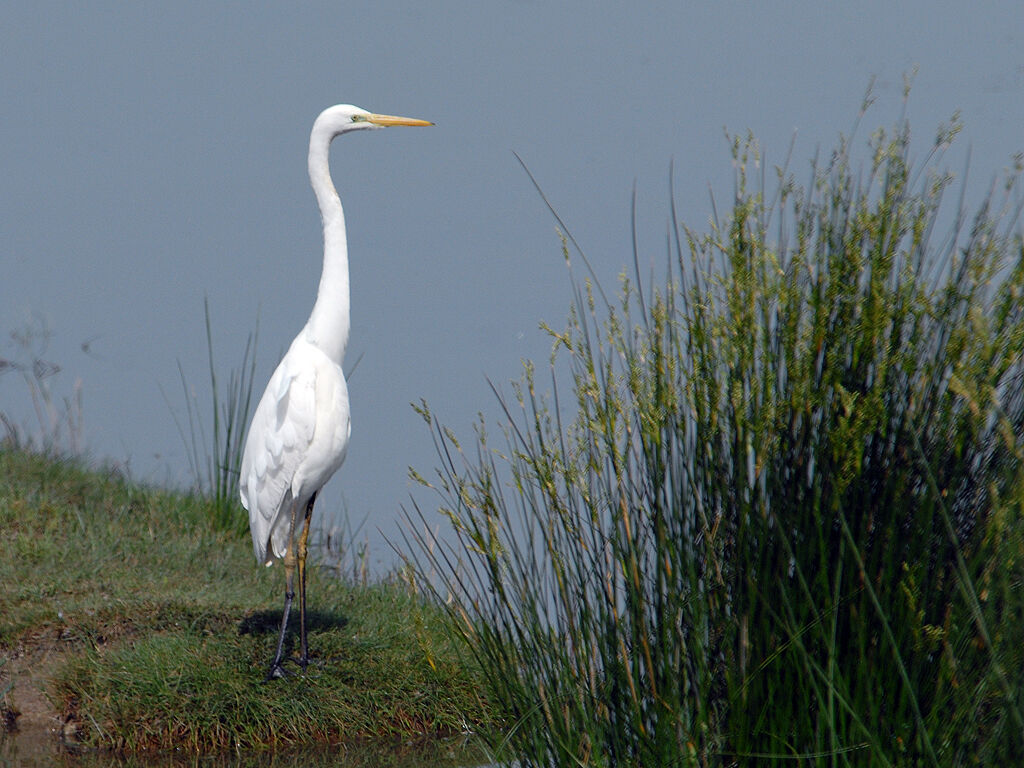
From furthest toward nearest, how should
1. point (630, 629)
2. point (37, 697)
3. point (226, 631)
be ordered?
point (226, 631), point (37, 697), point (630, 629)

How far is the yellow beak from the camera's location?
5.13m

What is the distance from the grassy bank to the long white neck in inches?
46.6

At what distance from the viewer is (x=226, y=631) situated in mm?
4953

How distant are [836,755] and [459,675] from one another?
8.76 ft

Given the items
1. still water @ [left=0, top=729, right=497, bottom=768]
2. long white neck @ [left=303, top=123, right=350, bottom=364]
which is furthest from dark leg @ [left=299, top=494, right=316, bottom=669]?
long white neck @ [left=303, top=123, right=350, bottom=364]

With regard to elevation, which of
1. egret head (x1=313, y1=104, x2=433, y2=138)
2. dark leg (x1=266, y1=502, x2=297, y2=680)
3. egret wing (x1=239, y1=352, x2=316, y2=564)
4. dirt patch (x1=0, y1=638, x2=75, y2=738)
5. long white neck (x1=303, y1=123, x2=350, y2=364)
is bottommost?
dirt patch (x1=0, y1=638, x2=75, y2=738)

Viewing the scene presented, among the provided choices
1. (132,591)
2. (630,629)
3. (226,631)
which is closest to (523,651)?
(630,629)

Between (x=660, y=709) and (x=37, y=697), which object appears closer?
(x=660, y=709)

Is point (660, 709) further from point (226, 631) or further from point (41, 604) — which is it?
point (41, 604)

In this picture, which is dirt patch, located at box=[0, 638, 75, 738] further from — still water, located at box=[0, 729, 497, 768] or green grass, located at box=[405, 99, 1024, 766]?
green grass, located at box=[405, 99, 1024, 766]

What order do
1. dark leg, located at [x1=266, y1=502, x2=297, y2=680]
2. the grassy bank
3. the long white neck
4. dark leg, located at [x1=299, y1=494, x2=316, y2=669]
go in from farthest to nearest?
the long white neck, dark leg, located at [x1=299, y1=494, x2=316, y2=669], dark leg, located at [x1=266, y1=502, x2=297, y2=680], the grassy bank

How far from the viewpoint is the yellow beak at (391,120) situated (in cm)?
513

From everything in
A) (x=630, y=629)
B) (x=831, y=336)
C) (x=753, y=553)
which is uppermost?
(x=831, y=336)

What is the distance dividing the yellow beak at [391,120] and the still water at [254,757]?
265 cm
